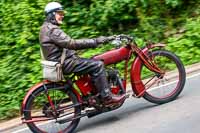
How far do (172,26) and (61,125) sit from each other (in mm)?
5086

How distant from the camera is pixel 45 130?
8.12 meters

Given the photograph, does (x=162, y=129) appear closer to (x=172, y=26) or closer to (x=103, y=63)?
(x=103, y=63)

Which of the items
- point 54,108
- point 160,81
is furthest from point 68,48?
point 160,81

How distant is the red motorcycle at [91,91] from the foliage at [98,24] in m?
2.53

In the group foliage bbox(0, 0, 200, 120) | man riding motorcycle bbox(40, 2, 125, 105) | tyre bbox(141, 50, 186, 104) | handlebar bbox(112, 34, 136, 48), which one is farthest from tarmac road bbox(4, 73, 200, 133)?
foliage bbox(0, 0, 200, 120)

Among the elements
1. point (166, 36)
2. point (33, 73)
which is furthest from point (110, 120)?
point (166, 36)

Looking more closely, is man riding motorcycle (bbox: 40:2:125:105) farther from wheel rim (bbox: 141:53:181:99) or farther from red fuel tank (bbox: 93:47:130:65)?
wheel rim (bbox: 141:53:181:99)

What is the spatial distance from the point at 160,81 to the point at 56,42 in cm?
207

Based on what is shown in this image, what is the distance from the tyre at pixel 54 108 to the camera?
307 inches

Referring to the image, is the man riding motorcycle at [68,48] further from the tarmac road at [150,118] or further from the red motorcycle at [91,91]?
the tarmac road at [150,118]

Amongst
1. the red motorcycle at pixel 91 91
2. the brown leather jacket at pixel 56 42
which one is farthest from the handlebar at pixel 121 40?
the brown leather jacket at pixel 56 42

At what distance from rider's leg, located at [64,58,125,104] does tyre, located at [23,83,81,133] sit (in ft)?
1.25

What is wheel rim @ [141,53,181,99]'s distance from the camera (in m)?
8.47

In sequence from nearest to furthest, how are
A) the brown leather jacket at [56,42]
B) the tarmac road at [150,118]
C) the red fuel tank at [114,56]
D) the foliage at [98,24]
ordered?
the tarmac road at [150,118], the brown leather jacket at [56,42], the red fuel tank at [114,56], the foliage at [98,24]
